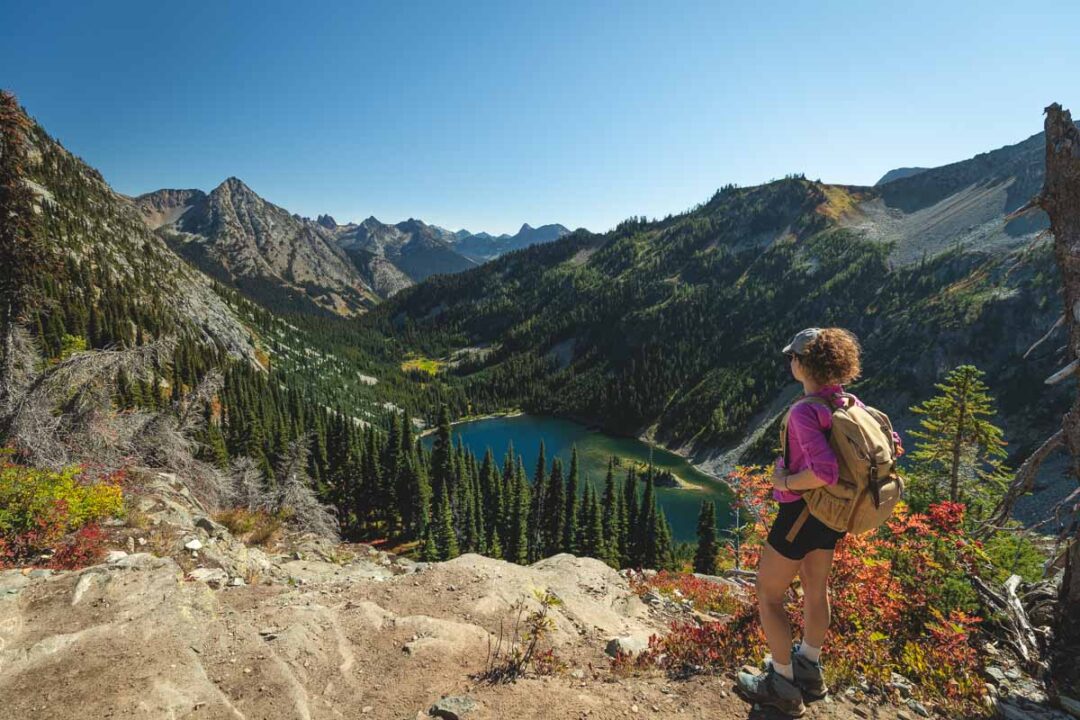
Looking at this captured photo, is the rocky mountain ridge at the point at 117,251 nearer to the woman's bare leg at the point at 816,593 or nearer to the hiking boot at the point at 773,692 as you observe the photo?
the hiking boot at the point at 773,692

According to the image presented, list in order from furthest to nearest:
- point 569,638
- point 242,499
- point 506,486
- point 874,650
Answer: point 506,486 < point 242,499 < point 569,638 < point 874,650

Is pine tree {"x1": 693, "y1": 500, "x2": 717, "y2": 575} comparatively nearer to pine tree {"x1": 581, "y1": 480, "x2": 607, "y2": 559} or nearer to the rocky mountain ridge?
pine tree {"x1": 581, "y1": 480, "x2": 607, "y2": 559}

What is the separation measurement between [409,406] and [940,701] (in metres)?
186

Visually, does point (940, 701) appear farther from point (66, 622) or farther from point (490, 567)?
point (66, 622)

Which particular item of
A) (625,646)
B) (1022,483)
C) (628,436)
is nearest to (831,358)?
(1022,483)

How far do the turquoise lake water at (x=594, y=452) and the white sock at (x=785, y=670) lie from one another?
285ft

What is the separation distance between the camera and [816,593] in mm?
5078

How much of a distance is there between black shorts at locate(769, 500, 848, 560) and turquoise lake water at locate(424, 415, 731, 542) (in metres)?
87.9

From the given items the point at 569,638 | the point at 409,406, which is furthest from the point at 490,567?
the point at 409,406

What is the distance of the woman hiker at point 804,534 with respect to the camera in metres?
4.44

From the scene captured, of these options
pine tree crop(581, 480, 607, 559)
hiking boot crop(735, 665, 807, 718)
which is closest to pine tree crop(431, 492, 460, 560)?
pine tree crop(581, 480, 607, 559)

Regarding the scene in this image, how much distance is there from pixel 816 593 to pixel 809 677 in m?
1.12

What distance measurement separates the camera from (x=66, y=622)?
690 centimetres

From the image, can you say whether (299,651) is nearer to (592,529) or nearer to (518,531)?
(518,531)
